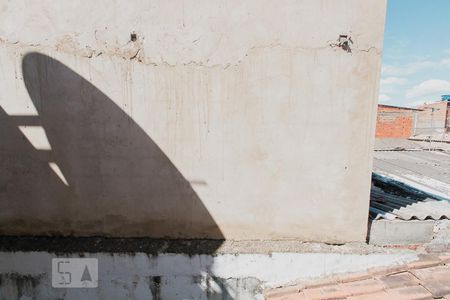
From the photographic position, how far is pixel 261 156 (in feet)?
10.3

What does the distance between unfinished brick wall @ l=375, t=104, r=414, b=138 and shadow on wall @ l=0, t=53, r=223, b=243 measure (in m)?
18.7

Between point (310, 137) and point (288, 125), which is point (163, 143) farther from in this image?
point (310, 137)

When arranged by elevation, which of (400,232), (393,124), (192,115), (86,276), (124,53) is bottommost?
(86,276)

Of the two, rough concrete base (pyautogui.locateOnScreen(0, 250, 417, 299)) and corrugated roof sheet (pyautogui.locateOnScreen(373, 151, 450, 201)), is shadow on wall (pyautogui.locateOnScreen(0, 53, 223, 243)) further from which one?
corrugated roof sheet (pyautogui.locateOnScreen(373, 151, 450, 201))

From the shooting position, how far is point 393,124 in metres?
18.9

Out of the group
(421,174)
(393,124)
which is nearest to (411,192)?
(421,174)

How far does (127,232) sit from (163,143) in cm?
116

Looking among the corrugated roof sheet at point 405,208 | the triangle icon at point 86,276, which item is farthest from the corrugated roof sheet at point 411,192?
the triangle icon at point 86,276

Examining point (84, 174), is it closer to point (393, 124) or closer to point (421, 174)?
point (421, 174)

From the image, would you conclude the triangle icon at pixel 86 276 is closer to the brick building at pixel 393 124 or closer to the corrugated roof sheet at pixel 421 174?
the corrugated roof sheet at pixel 421 174

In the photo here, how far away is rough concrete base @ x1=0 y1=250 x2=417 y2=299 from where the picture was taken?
3.13 meters

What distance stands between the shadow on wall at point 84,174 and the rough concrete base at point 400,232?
1.75m

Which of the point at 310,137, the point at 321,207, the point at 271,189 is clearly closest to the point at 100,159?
the point at 271,189

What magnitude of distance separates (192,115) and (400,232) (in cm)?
263
